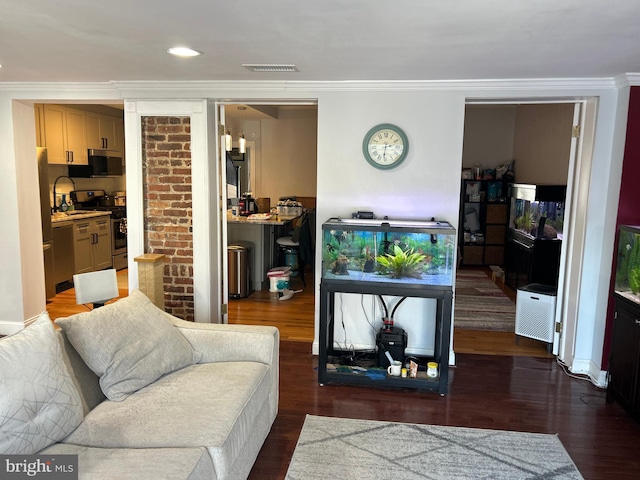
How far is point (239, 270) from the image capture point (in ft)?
18.3

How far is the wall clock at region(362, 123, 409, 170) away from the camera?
12.1 ft

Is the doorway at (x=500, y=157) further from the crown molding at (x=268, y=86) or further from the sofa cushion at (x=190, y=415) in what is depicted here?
the sofa cushion at (x=190, y=415)

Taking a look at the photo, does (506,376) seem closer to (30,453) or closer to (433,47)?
(433,47)

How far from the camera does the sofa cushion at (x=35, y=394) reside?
1.67 m

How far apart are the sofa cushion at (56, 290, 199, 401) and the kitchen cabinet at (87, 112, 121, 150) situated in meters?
4.94

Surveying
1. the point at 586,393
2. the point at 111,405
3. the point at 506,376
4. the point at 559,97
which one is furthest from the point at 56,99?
the point at 586,393

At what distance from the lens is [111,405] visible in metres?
2.14

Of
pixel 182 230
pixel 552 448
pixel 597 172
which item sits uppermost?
pixel 597 172

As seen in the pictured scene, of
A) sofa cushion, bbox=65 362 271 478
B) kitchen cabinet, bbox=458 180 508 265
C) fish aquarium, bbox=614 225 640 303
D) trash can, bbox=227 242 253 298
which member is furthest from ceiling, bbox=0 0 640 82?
kitchen cabinet, bbox=458 180 508 265

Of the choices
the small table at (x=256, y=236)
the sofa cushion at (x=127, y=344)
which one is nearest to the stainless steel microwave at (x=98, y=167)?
the small table at (x=256, y=236)

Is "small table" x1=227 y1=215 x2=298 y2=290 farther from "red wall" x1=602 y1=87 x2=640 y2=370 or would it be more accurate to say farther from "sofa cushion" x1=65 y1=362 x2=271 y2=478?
"red wall" x1=602 y1=87 x2=640 y2=370

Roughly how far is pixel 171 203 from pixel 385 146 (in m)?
1.85

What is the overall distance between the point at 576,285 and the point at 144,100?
3.78 meters

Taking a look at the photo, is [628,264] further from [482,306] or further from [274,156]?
[274,156]
